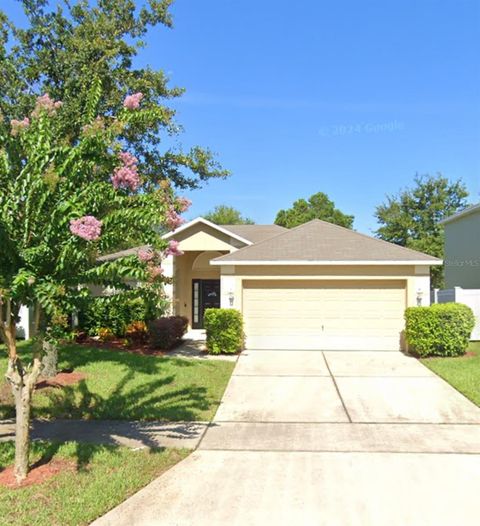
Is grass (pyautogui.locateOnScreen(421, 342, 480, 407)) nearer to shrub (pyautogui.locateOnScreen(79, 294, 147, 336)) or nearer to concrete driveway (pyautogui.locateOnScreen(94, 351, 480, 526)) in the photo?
concrete driveway (pyautogui.locateOnScreen(94, 351, 480, 526))

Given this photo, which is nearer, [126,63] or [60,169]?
[60,169]

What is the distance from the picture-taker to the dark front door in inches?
808

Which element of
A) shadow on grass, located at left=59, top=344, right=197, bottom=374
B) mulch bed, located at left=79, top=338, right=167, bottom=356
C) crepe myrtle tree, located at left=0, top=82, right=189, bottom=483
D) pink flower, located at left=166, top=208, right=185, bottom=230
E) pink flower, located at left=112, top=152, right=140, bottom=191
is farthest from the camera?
mulch bed, located at left=79, top=338, right=167, bottom=356

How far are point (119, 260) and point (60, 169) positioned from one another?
1.07 m

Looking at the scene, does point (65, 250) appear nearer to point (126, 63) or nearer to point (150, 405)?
point (150, 405)

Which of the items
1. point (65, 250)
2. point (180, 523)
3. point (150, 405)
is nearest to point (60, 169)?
point (65, 250)

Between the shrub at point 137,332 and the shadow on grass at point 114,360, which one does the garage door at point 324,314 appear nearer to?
the shrub at point 137,332

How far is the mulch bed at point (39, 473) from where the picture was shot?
17.5ft

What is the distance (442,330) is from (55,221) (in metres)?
11.2

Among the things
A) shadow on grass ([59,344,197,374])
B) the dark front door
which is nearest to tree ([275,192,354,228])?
the dark front door

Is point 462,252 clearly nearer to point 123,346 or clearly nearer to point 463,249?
point 463,249

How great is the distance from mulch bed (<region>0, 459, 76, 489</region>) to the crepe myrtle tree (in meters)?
0.11

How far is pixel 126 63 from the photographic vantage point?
12547mm

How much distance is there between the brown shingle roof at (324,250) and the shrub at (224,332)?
73.4 inches
